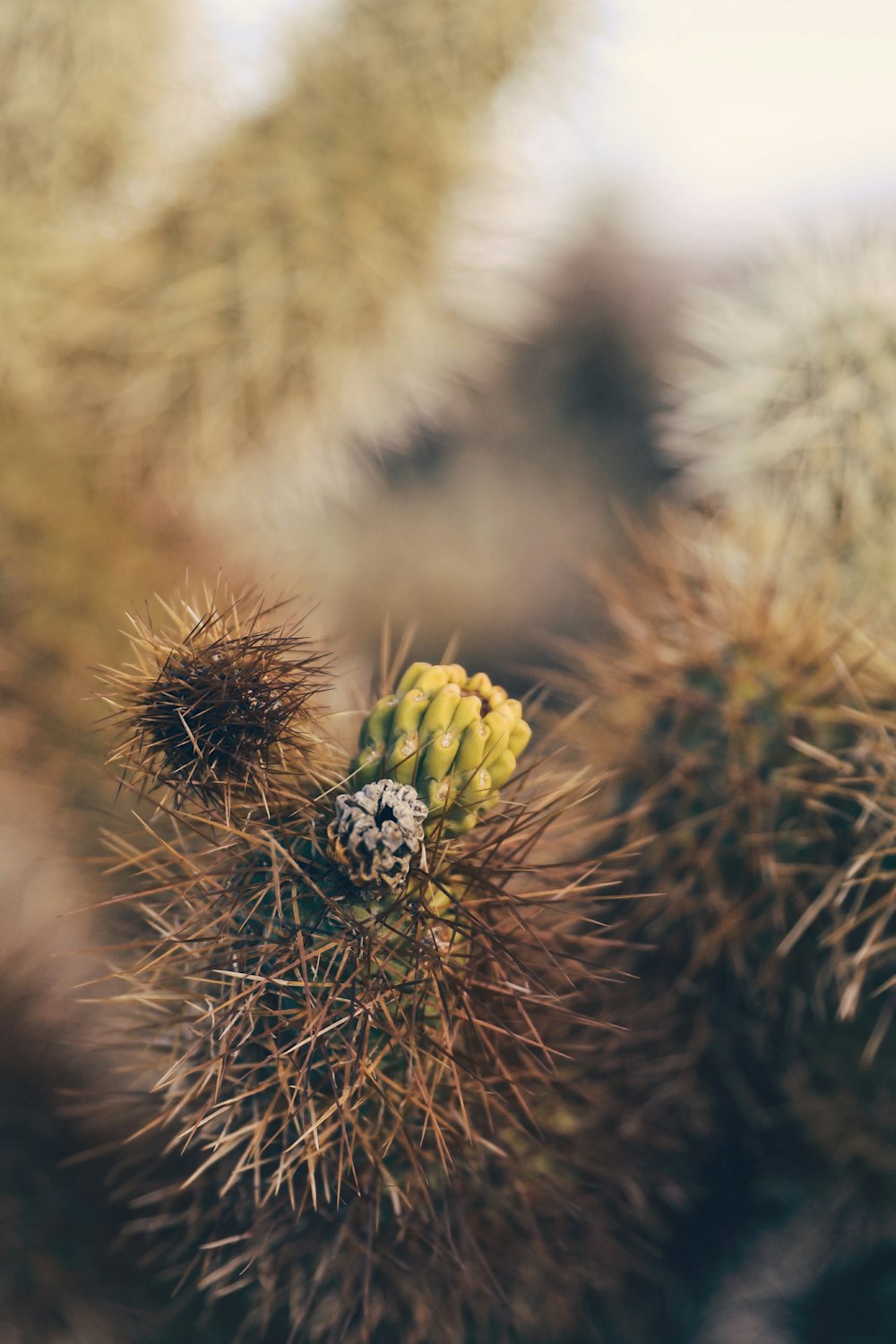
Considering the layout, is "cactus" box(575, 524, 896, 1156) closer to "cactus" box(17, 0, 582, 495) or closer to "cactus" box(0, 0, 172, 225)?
"cactus" box(17, 0, 582, 495)

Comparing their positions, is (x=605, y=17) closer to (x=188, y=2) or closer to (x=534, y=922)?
(x=188, y=2)

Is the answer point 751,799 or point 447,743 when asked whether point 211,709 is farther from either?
point 751,799

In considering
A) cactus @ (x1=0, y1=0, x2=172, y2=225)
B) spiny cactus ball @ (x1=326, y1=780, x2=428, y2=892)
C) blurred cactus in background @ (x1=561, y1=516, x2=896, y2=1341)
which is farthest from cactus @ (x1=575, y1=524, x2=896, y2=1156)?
cactus @ (x1=0, y1=0, x2=172, y2=225)

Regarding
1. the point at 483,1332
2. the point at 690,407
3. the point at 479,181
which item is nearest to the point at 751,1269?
the point at 483,1332

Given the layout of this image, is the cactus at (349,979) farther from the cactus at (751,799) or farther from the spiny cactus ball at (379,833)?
the cactus at (751,799)

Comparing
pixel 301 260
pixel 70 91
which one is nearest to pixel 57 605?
pixel 301 260

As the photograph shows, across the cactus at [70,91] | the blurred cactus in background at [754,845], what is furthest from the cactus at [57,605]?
the blurred cactus in background at [754,845]
